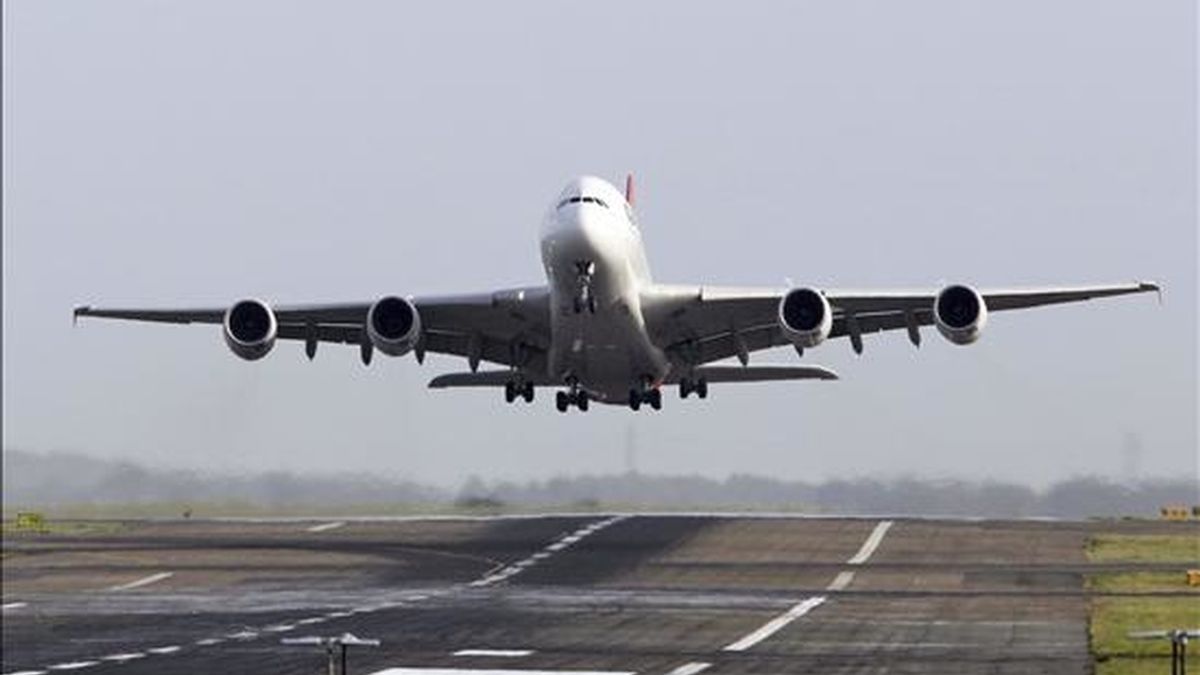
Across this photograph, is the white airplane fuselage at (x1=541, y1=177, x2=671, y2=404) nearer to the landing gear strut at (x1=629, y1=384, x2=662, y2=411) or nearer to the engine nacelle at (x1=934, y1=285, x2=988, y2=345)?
the landing gear strut at (x1=629, y1=384, x2=662, y2=411)

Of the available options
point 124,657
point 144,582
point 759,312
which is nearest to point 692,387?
point 759,312

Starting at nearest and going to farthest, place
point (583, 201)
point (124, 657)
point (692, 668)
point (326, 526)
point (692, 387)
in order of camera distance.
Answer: point (692, 668) → point (124, 657) → point (583, 201) → point (692, 387) → point (326, 526)

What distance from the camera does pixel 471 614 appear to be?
201 ft

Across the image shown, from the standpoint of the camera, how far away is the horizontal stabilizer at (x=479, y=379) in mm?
68500

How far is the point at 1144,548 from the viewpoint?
84.8 meters

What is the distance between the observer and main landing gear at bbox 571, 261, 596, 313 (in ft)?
192

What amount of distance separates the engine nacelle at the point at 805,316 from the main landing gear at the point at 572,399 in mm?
7742

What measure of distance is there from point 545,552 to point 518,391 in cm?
1575

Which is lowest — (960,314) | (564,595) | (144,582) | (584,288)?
(564,595)

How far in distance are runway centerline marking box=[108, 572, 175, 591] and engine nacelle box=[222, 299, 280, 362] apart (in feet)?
41.8

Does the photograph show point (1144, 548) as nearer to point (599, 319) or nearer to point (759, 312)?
point (759, 312)

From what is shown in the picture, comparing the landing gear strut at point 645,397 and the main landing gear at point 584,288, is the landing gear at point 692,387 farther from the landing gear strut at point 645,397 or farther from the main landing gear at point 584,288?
the main landing gear at point 584,288

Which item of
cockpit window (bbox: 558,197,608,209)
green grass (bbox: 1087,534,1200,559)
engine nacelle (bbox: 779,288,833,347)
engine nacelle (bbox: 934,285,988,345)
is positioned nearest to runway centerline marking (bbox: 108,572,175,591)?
cockpit window (bbox: 558,197,608,209)

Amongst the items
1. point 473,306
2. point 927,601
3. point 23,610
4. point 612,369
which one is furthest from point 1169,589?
point 23,610
